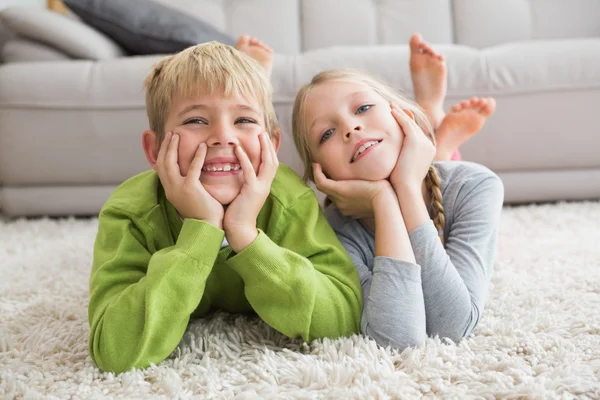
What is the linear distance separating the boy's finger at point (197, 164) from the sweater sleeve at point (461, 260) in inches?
13.4

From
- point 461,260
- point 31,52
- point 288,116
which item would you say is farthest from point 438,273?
point 31,52

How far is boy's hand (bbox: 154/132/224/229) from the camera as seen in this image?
2.63 feet

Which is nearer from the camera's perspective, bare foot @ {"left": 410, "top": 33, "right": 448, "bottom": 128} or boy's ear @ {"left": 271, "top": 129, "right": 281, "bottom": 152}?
boy's ear @ {"left": 271, "top": 129, "right": 281, "bottom": 152}

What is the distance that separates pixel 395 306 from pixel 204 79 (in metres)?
0.44

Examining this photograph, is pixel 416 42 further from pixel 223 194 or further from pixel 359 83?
pixel 223 194

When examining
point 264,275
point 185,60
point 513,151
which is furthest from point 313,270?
point 513,151

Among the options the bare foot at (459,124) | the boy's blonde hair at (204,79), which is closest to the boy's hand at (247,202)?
the boy's blonde hair at (204,79)

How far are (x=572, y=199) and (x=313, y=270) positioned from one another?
140cm

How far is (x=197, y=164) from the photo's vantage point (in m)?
0.81

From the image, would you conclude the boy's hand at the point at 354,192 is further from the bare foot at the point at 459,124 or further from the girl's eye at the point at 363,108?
the bare foot at the point at 459,124

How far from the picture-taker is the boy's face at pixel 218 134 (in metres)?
0.84

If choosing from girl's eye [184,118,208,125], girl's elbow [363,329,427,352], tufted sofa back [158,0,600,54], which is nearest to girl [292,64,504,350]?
girl's elbow [363,329,427,352]

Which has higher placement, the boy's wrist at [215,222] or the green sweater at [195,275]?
the boy's wrist at [215,222]

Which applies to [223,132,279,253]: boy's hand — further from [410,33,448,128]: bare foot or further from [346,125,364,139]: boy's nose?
[410,33,448,128]: bare foot
